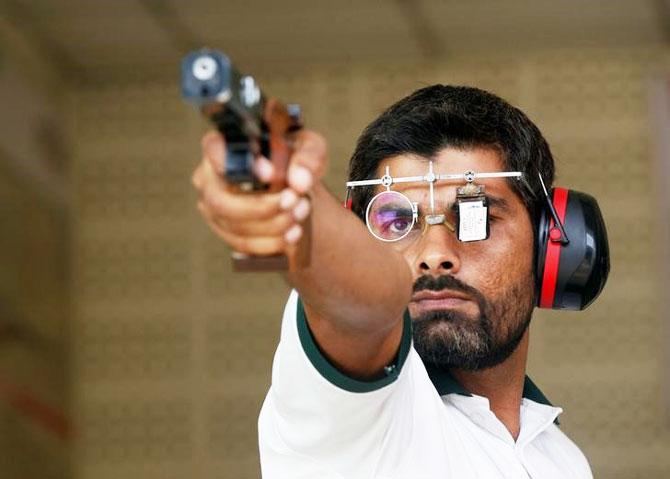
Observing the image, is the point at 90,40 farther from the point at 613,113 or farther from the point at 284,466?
the point at 284,466

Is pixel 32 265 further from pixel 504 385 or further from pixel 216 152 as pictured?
pixel 216 152

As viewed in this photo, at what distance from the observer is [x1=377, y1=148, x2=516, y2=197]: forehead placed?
2.12m

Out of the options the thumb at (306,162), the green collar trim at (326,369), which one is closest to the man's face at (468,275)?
the green collar trim at (326,369)

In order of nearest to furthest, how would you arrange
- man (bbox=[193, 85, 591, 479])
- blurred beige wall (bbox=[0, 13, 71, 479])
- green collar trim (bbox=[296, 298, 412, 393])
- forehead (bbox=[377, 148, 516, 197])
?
man (bbox=[193, 85, 591, 479])
green collar trim (bbox=[296, 298, 412, 393])
forehead (bbox=[377, 148, 516, 197])
blurred beige wall (bbox=[0, 13, 71, 479])

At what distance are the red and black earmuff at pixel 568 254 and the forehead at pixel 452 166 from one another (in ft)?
0.31

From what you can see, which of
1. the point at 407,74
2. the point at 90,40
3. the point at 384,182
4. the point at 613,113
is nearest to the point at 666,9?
the point at 613,113

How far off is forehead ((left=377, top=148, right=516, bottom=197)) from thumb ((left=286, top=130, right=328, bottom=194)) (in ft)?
2.96

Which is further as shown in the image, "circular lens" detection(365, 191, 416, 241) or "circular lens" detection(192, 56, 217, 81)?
"circular lens" detection(365, 191, 416, 241)

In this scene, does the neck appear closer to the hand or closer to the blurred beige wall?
the hand

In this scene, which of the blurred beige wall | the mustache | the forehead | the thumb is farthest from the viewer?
the blurred beige wall

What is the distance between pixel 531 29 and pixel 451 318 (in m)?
3.56

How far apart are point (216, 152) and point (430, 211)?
996mm

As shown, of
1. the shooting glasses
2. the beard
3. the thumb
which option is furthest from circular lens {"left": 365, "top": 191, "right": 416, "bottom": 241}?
the thumb

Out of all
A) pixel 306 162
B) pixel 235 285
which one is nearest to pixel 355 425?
pixel 306 162
